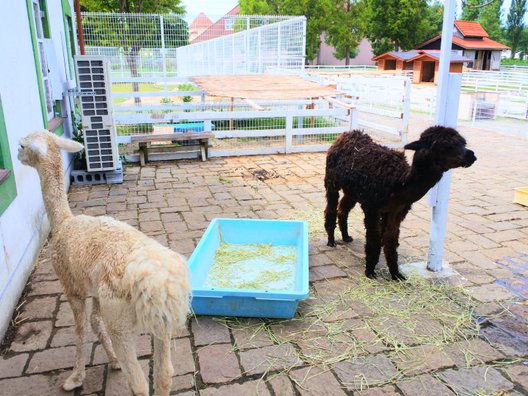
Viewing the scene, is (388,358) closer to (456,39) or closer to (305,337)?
(305,337)

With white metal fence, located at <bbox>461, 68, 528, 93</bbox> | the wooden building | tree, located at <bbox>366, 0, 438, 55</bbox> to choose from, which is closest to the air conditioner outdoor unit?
white metal fence, located at <bbox>461, 68, 528, 93</bbox>

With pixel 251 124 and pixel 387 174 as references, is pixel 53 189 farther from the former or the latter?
pixel 251 124

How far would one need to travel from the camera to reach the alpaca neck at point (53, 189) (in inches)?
104

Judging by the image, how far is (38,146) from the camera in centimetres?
259

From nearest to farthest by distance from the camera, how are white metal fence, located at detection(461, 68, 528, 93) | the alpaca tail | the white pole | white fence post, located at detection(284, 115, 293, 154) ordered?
the alpaca tail, the white pole, white fence post, located at detection(284, 115, 293, 154), white metal fence, located at detection(461, 68, 528, 93)

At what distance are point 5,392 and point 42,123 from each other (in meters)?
3.72

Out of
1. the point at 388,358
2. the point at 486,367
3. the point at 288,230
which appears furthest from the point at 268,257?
the point at 486,367

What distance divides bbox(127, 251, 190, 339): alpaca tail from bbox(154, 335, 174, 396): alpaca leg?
0.51 feet

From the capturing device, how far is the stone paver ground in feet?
8.77

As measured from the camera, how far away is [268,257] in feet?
14.0

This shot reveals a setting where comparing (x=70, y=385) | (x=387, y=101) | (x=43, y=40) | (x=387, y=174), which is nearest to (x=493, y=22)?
(x=387, y=101)

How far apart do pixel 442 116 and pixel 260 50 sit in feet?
32.1

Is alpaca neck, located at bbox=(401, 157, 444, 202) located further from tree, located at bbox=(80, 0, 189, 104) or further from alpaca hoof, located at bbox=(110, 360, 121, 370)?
tree, located at bbox=(80, 0, 189, 104)

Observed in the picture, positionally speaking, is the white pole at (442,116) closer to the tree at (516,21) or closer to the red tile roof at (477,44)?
the red tile roof at (477,44)
